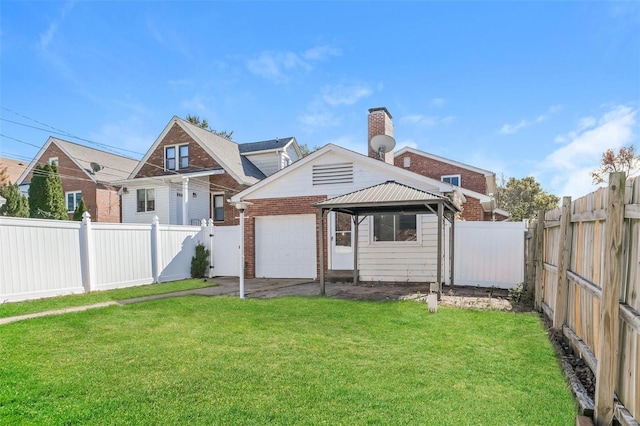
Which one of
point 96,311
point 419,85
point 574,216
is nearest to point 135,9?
point 96,311

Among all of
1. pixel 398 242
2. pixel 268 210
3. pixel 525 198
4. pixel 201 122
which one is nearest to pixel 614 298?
pixel 398 242

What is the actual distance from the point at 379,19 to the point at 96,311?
398 inches

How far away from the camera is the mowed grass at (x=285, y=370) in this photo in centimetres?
311

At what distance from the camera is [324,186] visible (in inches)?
482

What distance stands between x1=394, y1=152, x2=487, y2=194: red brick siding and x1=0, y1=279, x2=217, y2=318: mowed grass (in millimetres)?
15482

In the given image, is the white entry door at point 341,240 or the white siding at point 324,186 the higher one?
the white siding at point 324,186

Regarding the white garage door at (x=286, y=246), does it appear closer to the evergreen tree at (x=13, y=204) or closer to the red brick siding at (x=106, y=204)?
the red brick siding at (x=106, y=204)

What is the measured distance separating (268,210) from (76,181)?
17448 mm

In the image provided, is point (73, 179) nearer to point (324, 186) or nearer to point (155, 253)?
point (155, 253)

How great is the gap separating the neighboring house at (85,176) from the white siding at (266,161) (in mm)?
8842

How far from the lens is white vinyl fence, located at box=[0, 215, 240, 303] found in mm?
8484

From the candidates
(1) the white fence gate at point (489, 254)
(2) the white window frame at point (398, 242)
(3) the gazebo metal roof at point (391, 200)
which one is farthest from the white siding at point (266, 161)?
(1) the white fence gate at point (489, 254)

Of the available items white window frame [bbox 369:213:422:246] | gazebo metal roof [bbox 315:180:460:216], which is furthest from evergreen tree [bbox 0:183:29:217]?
gazebo metal roof [bbox 315:180:460:216]

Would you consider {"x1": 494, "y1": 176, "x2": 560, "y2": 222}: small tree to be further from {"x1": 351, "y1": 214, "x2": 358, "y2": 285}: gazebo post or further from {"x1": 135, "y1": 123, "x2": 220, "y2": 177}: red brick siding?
{"x1": 135, "y1": 123, "x2": 220, "y2": 177}: red brick siding
